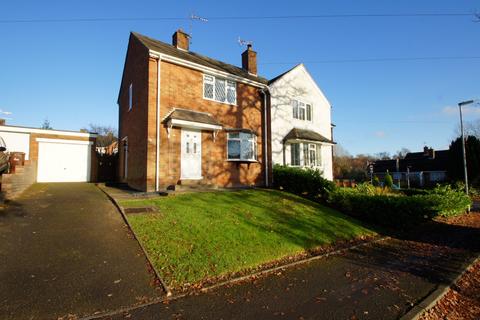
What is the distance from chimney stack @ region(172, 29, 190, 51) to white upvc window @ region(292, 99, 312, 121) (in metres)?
8.32

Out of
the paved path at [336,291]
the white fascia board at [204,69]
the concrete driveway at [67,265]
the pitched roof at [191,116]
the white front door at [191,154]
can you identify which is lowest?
the paved path at [336,291]

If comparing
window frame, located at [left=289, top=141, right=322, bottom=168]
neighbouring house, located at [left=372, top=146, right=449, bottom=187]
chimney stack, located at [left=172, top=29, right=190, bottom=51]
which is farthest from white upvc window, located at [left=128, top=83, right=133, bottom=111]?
neighbouring house, located at [left=372, top=146, right=449, bottom=187]

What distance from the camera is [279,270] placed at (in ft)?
22.3

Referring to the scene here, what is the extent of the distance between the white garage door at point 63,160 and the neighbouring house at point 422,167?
50246mm

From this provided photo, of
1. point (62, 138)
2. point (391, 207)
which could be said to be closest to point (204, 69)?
point (391, 207)

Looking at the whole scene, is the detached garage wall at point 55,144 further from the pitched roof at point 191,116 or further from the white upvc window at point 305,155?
the white upvc window at point 305,155

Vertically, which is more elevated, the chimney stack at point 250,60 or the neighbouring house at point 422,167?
the chimney stack at point 250,60

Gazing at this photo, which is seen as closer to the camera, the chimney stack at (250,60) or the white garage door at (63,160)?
the white garage door at (63,160)

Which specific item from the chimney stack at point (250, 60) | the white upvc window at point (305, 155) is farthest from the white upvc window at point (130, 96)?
the white upvc window at point (305, 155)

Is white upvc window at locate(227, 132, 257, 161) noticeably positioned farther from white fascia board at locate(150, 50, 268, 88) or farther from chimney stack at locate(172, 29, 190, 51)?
chimney stack at locate(172, 29, 190, 51)

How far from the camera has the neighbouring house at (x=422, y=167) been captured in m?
53.6

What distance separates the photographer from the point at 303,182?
16234mm

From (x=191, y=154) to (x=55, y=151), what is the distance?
38.3ft

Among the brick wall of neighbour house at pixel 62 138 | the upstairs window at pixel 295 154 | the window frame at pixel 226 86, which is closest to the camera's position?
the window frame at pixel 226 86
